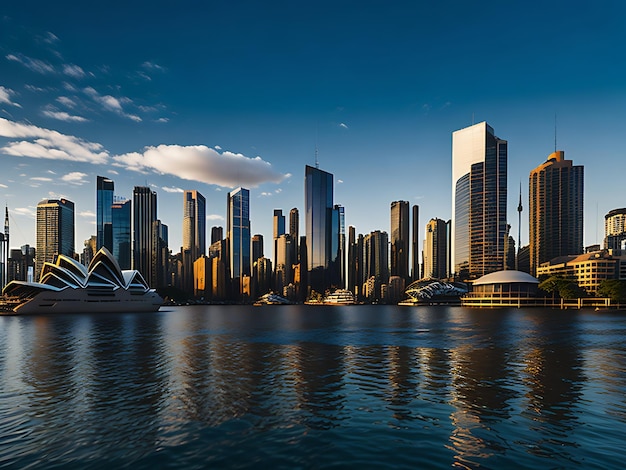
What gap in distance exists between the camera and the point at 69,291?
18225 cm

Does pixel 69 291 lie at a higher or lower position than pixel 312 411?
lower

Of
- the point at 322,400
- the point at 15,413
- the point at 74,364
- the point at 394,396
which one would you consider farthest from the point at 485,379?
the point at 74,364

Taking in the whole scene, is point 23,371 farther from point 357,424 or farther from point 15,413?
point 357,424

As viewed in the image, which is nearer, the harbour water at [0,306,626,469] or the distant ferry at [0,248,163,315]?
the harbour water at [0,306,626,469]

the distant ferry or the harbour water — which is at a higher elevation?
the harbour water

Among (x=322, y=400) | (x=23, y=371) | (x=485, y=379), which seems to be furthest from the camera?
(x=23, y=371)

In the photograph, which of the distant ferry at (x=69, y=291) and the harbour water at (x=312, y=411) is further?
the distant ferry at (x=69, y=291)

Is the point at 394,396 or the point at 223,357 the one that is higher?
the point at 394,396

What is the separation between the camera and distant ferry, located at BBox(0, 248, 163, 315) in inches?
6850

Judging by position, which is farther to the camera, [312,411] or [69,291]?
[69,291]

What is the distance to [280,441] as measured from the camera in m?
20.2

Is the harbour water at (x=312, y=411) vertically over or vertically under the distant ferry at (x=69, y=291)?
over

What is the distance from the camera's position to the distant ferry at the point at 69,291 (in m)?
174

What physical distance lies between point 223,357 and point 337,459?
114ft
